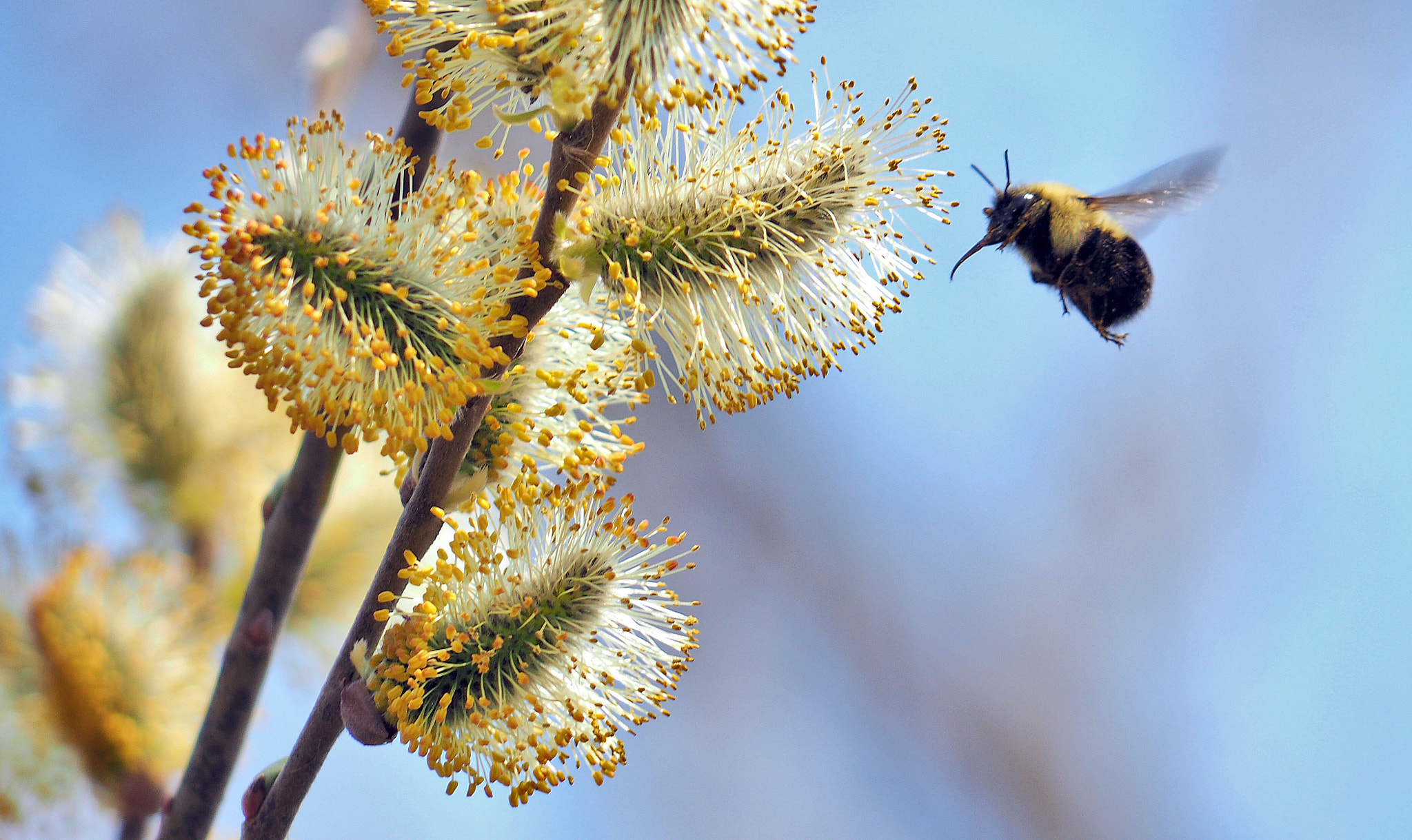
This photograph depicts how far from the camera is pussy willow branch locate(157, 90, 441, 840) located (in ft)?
2.47

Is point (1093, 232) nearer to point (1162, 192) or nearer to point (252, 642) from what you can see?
point (1162, 192)

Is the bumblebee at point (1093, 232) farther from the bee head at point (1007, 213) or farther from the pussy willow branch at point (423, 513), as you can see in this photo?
the pussy willow branch at point (423, 513)

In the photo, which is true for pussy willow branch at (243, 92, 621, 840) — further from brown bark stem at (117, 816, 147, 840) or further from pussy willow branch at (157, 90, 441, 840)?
brown bark stem at (117, 816, 147, 840)

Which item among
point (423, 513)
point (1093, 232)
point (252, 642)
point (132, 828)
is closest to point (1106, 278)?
point (1093, 232)

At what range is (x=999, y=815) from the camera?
9.22 feet

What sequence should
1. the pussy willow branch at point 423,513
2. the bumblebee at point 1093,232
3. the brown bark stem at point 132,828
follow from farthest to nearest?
the bumblebee at point 1093,232 < the brown bark stem at point 132,828 < the pussy willow branch at point 423,513

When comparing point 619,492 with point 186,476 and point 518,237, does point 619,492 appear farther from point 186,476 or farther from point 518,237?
point 518,237

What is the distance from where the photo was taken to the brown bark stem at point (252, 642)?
0.75 metres

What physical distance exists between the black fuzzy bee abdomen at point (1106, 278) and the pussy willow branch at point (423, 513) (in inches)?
24.4

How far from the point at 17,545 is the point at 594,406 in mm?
653

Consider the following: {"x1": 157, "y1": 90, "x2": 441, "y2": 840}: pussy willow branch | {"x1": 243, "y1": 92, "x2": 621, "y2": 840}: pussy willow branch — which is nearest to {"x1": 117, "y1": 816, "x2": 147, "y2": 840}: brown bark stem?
{"x1": 157, "y1": 90, "x2": 441, "y2": 840}: pussy willow branch

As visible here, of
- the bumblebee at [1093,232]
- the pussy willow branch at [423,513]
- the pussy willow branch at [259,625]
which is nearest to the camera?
the pussy willow branch at [423,513]

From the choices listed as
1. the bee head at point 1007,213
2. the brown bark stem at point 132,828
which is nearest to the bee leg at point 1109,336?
the bee head at point 1007,213

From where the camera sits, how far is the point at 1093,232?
1.03 meters
